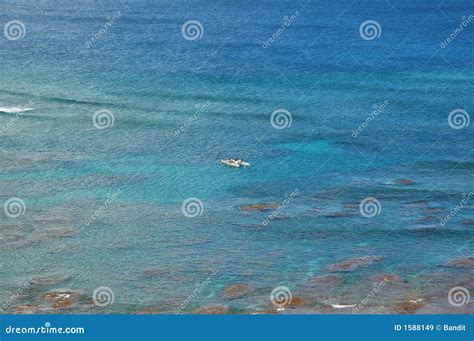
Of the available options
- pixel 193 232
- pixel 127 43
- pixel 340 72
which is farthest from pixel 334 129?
pixel 127 43

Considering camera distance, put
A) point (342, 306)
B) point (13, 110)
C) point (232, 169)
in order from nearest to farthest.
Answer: point (342, 306)
point (232, 169)
point (13, 110)

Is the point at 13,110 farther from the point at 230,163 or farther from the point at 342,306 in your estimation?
the point at 342,306

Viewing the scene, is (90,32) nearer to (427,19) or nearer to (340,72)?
(340,72)

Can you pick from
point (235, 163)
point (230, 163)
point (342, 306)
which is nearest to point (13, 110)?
point (230, 163)

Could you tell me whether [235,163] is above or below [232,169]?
above

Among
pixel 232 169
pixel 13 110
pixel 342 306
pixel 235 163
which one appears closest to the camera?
pixel 342 306

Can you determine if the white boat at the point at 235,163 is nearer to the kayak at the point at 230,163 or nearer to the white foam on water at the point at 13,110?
the kayak at the point at 230,163

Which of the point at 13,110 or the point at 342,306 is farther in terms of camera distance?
the point at 13,110

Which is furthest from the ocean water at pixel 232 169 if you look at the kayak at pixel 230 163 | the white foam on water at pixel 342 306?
the kayak at pixel 230 163

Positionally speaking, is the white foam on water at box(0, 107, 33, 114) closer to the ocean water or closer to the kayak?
the ocean water
